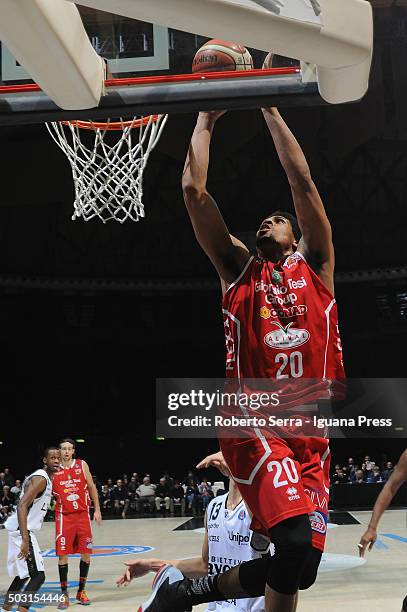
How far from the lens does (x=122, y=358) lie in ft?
75.5

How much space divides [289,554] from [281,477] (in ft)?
0.96

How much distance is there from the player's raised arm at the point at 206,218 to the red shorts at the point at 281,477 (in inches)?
30.7

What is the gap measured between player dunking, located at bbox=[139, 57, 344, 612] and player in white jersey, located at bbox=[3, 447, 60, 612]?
11.4ft

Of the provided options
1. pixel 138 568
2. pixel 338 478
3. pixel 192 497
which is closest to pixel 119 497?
pixel 192 497

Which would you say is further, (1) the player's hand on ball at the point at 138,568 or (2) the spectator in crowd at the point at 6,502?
(2) the spectator in crowd at the point at 6,502

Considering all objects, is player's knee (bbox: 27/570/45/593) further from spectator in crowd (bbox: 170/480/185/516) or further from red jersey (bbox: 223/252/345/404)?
spectator in crowd (bbox: 170/480/185/516)

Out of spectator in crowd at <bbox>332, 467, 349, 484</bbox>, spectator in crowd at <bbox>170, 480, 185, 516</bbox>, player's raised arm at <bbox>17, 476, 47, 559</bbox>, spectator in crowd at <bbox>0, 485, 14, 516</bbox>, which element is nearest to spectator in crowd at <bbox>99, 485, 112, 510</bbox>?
spectator in crowd at <bbox>170, 480, 185, 516</bbox>

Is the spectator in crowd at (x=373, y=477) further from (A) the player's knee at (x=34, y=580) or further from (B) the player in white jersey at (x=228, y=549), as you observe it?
(B) the player in white jersey at (x=228, y=549)

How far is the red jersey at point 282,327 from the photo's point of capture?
322 centimetres

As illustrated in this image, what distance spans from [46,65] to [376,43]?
1288 centimetres

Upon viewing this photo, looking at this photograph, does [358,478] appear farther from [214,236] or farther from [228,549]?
[214,236]

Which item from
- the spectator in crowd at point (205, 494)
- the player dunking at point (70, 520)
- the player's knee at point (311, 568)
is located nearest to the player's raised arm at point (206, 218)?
the player's knee at point (311, 568)

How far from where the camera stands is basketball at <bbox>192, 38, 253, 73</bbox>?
3578 mm

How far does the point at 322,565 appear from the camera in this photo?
9484mm
